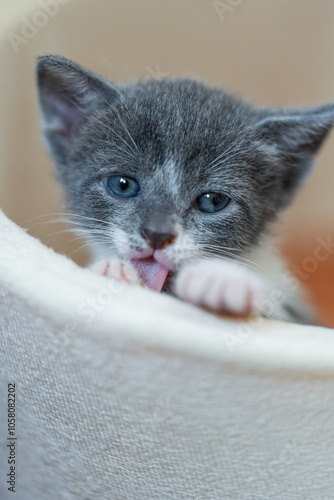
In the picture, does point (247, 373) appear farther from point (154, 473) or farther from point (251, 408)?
point (154, 473)

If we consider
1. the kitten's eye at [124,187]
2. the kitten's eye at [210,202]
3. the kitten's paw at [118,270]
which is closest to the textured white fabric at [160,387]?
the kitten's paw at [118,270]

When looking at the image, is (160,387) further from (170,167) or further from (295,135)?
(295,135)

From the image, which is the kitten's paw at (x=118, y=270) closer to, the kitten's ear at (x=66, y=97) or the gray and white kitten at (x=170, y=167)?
the gray and white kitten at (x=170, y=167)

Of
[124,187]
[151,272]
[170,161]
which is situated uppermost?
[170,161]

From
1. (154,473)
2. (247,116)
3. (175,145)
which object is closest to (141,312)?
(154,473)

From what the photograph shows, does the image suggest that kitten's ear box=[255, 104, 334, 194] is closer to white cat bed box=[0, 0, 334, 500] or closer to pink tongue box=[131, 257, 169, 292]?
pink tongue box=[131, 257, 169, 292]

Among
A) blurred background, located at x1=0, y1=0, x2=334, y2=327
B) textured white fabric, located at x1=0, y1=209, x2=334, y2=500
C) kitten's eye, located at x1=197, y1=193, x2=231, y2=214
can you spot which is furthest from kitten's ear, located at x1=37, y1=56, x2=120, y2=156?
textured white fabric, located at x1=0, y1=209, x2=334, y2=500

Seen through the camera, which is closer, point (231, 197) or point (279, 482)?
point (279, 482)

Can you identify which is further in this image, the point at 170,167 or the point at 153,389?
the point at 170,167

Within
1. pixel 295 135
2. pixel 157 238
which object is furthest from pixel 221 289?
pixel 295 135
